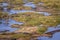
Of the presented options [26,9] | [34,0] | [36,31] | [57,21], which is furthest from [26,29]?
[34,0]

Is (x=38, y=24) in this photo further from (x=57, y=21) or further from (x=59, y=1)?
(x=59, y=1)

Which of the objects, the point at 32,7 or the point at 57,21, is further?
the point at 32,7

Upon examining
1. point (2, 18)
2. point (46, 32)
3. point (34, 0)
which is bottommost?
point (46, 32)

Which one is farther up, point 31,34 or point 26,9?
point 26,9

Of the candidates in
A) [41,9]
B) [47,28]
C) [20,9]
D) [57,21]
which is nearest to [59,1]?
[41,9]

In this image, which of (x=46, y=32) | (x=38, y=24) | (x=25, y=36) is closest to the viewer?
(x=25, y=36)

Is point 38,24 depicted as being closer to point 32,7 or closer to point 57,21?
point 57,21

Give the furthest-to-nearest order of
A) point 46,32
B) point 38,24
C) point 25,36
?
1. point 38,24
2. point 46,32
3. point 25,36

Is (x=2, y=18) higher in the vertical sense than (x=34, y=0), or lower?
lower

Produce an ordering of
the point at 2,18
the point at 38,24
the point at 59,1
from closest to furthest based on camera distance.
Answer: the point at 38,24 → the point at 2,18 → the point at 59,1
